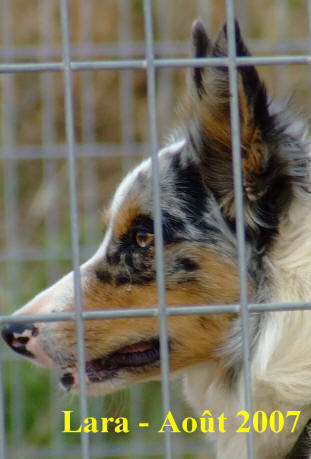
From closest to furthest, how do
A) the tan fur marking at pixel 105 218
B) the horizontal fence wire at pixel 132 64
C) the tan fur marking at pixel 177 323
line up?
the horizontal fence wire at pixel 132 64, the tan fur marking at pixel 177 323, the tan fur marking at pixel 105 218

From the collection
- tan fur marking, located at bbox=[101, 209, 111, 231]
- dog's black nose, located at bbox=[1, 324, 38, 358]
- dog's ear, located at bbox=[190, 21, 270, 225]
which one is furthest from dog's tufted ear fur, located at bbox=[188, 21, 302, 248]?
dog's black nose, located at bbox=[1, 324, 38, 358]

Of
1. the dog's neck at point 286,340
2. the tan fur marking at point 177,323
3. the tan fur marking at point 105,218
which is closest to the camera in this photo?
the dog's neck at point 286,340

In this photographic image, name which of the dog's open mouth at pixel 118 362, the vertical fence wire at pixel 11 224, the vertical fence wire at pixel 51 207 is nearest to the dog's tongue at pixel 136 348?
→ the dog's open mouth at pixel 118 362

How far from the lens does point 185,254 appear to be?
6.50 feet

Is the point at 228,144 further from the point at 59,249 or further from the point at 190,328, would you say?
the point at 59,249

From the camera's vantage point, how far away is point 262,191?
1.82 m

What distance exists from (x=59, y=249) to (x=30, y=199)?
1058mm

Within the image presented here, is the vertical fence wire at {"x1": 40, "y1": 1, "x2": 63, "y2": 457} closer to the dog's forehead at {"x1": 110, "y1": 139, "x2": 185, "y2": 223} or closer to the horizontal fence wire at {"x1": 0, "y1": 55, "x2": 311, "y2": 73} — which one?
the dog's forehead at {"x1": 110, "y1": 139, "x2": 185, "y2": 223}

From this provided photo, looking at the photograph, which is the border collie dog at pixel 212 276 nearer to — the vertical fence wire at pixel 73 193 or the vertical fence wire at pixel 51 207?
the vertical fence wire at pixel 73 193

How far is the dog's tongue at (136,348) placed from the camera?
196 cm

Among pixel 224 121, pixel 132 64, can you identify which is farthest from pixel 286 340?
pixel 132 64

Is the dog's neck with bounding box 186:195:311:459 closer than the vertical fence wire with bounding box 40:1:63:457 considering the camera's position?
Yes

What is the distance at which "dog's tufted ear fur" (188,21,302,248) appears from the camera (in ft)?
5.37

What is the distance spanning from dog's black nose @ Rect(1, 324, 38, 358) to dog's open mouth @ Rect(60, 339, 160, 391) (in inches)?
5.0
